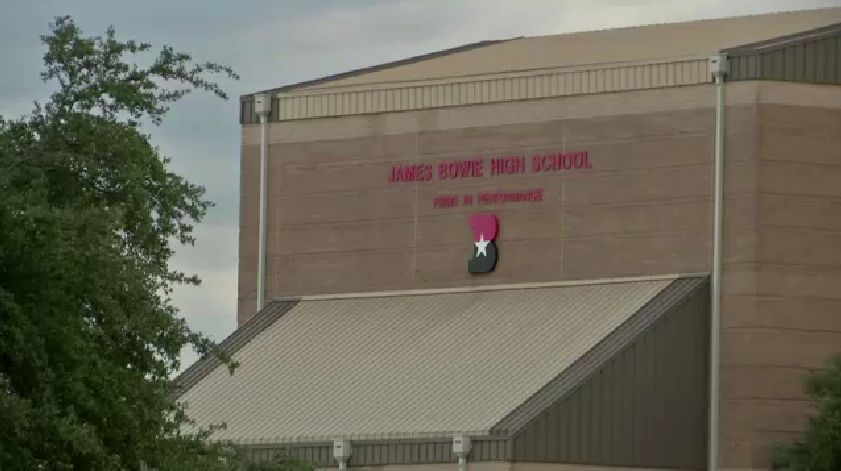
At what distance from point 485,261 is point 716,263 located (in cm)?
616

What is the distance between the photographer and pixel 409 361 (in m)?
56.9

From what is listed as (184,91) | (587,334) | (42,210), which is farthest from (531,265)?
(42,210)

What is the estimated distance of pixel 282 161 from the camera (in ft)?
210

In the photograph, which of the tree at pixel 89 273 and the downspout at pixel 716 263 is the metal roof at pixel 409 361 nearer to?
the downspout at pixel 716 263

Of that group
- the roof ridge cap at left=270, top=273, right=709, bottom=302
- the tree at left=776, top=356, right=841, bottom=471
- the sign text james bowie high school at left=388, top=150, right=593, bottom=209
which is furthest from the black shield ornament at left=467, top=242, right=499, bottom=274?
the tree at left=776, top=356, right=841, bottom=471

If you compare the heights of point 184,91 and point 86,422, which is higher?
point 184,91

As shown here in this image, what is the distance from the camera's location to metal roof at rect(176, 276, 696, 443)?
177 feet

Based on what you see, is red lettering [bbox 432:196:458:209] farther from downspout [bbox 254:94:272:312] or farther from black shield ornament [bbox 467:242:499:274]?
downspout [bbox 254:94:272:312]

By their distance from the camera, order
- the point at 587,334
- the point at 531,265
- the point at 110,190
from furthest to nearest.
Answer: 1. the point at 531,265
2. the point at 587,334
3. the point at 110,190

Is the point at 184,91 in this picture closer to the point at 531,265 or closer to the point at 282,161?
the point at 531,265

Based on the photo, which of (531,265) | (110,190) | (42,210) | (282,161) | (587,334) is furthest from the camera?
(282,161)

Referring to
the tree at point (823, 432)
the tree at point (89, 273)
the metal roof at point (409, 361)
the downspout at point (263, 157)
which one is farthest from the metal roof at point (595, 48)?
the tree at point (89, 273)

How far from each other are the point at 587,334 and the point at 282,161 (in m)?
11.5

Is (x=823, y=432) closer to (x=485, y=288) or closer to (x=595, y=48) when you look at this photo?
(x=485, y=288)
